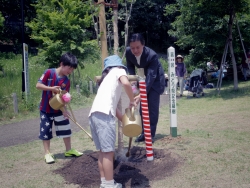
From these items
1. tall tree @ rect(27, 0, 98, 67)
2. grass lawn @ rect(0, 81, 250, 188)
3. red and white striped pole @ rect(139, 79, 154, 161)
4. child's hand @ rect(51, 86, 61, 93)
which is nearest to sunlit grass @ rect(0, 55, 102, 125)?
tall tree @ rect(27, 0, 98, 67)

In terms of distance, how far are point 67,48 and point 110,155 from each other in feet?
32.7

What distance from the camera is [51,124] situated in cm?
491

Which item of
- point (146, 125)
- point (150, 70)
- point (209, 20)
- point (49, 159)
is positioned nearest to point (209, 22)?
point (209, 20)

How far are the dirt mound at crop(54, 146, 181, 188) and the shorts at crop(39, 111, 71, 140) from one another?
48cm

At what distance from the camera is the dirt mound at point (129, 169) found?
3900 mm

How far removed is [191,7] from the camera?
41.5 ft

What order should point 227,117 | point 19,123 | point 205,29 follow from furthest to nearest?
1. point 205,29
2. point 19,123
3. point 227,117

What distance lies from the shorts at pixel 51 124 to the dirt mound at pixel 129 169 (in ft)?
1.59

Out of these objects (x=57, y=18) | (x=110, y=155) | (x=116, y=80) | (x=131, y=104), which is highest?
(x=57, y=18)

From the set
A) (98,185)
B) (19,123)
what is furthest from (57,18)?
(98,185)

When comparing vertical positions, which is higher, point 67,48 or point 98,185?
point 67,48

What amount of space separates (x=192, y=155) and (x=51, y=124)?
226cm

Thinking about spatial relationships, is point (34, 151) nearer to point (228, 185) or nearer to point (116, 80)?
point (116, 80)

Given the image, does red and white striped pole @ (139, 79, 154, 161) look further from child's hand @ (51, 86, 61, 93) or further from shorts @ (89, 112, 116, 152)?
child's hand @ (51, 86, 61, 93)
